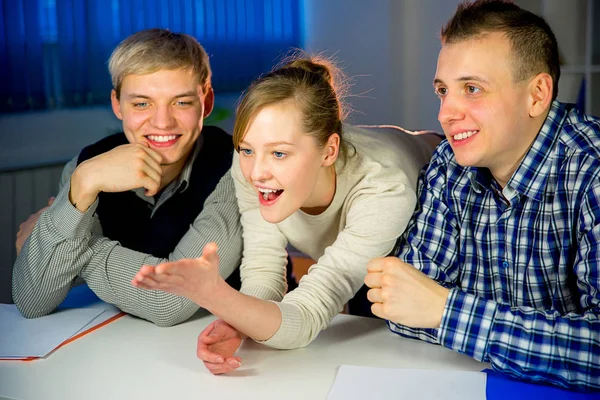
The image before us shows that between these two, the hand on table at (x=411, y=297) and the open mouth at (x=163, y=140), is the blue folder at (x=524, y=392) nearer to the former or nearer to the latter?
the hand on table at (x=411, y=297)

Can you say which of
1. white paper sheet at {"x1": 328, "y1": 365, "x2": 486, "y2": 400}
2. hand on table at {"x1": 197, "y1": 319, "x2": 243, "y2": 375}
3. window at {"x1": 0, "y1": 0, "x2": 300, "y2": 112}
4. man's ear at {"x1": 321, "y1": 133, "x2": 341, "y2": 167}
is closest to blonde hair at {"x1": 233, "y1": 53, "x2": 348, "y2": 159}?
man's ear at {"x1": 321, "y1": 133, "x2": 341, "y2": 167}

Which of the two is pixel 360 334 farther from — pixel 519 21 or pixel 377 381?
pixel 519 21

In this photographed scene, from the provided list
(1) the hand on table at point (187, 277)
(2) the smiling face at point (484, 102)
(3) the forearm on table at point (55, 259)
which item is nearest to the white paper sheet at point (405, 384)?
(1) the hand on table at point (187, 277)

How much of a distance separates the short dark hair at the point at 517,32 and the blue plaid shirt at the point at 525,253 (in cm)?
→ 9

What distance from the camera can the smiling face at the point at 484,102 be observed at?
1331 mm

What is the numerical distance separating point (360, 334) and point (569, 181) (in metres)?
0.48

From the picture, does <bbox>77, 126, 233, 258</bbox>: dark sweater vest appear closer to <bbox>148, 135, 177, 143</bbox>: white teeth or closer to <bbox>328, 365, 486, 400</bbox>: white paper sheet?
<bbox>148, 135, 177, 143</bbox>: white teeth

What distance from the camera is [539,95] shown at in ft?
4.46

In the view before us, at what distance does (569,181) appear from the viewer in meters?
1.30

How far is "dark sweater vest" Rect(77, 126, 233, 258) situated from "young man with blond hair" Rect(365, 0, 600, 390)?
20.3 inches

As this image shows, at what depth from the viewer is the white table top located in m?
1.19

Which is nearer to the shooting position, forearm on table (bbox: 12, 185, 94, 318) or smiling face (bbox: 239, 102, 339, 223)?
smiling face (bbox: 239, 102, 339, 223)

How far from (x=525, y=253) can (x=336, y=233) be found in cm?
43

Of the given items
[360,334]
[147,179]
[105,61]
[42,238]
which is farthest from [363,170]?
[105,61]
